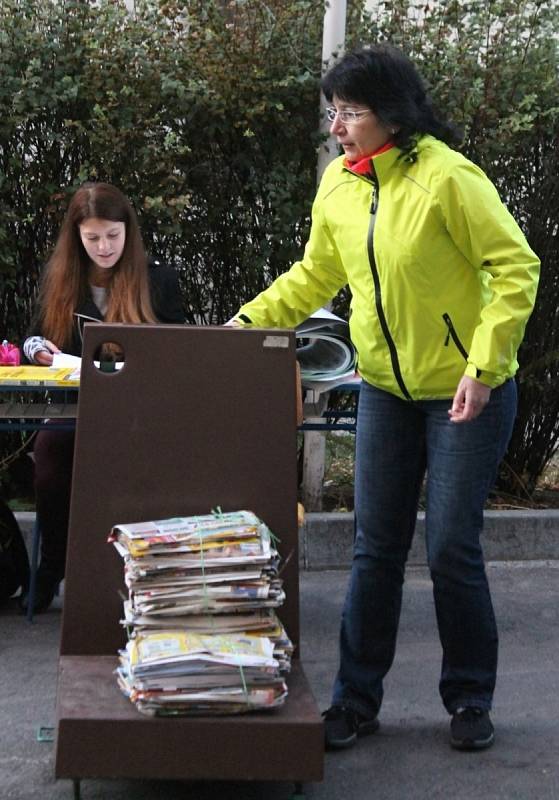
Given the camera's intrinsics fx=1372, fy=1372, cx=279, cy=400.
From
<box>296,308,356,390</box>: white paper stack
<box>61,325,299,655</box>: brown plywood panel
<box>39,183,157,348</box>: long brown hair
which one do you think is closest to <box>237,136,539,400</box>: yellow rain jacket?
<box>61,325,299,655</box>: brown plywood panel

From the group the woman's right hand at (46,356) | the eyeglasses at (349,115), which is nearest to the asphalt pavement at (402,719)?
the woman's right hand at (46,356)

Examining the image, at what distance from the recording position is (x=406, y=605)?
569 centimetres

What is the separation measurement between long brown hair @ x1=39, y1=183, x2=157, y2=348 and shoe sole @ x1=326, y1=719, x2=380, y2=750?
1.90m

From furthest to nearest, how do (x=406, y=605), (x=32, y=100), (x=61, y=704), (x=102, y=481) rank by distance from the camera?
1. (x=32, y=100)
2. (x=406, y=605)
3. (x=102, y=481)
4. (x=61, y=704)

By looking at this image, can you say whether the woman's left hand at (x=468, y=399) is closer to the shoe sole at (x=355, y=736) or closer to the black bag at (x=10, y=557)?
the shoe sole at (x=355, y=736)

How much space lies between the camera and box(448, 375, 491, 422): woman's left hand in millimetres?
3561

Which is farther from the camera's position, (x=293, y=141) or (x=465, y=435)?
(x=293, y=141)

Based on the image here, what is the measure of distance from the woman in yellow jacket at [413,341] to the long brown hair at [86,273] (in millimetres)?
1337

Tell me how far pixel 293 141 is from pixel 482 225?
3025mm

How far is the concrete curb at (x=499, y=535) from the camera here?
6.34m

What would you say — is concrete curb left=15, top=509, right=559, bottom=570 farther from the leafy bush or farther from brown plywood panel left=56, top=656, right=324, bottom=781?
brown plywood panel left=56, top=656, right=324, bottom=781

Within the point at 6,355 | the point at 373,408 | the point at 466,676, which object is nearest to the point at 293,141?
the point at 6,355

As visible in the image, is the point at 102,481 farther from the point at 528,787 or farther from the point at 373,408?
the point at 528,787

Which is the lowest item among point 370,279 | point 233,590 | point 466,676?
point 466,676
